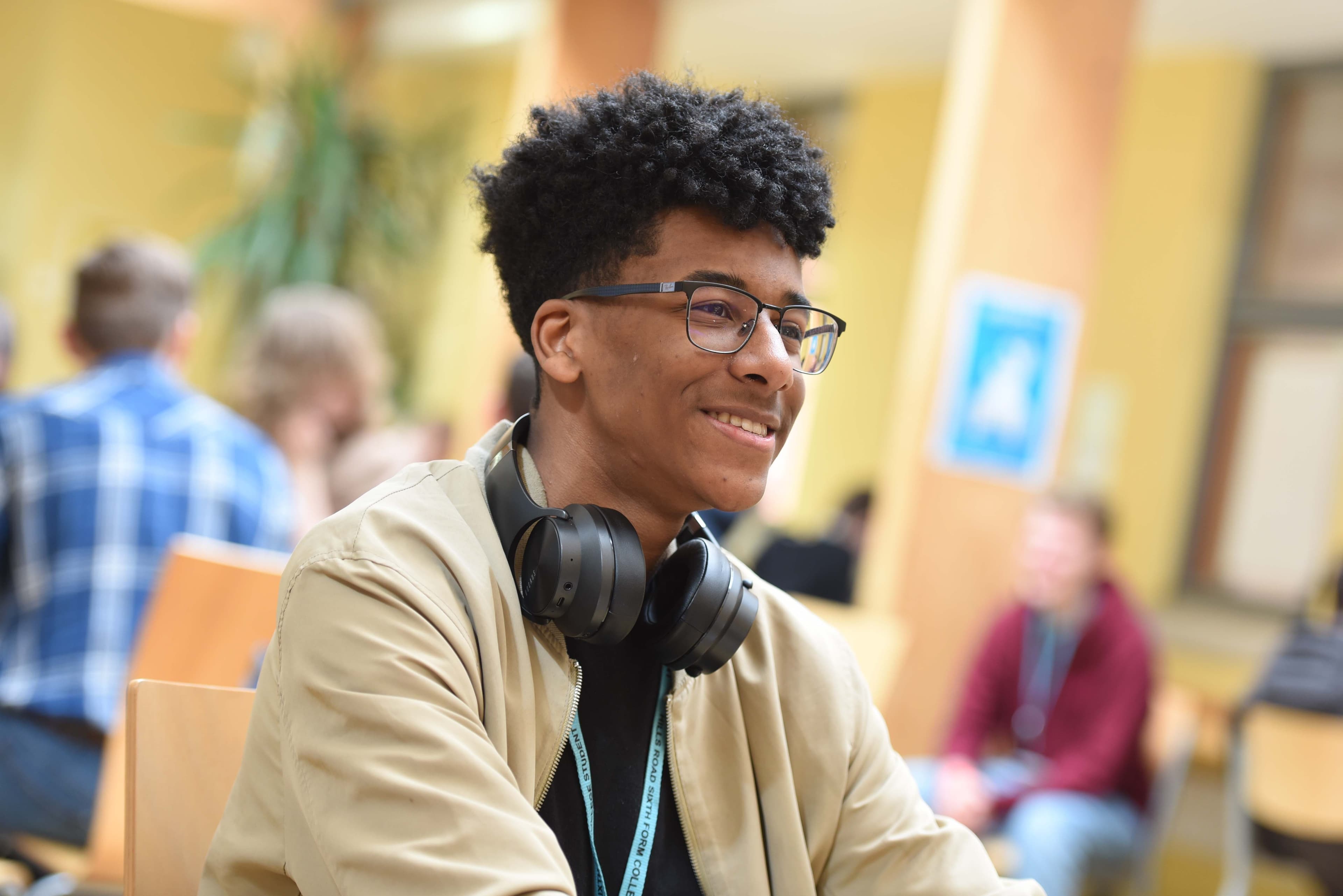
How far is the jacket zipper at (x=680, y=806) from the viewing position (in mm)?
1192

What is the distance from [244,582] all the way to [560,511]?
38.5 inches

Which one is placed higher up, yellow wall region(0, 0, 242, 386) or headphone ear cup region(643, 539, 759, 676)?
yellow wall region(0, 0, 242, 386)

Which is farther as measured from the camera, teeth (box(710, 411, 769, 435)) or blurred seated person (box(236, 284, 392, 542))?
blurred seated person (box(236, 284, 392, 542))

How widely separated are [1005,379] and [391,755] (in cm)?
300

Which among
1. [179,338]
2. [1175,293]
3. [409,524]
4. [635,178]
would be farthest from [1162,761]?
[409,524]

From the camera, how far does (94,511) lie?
2.33m

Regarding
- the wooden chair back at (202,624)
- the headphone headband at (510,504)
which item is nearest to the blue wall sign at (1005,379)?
the wooden chair back at (202,624)

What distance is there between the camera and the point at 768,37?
620 centimetres

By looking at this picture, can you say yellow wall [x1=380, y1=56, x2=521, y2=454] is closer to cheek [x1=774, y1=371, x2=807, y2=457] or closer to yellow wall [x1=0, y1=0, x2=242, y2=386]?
yellow wall [x1=0, y1=0, x2=242, y2=386]

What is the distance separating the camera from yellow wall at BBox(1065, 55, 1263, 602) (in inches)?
200

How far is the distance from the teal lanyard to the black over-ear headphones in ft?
0.28

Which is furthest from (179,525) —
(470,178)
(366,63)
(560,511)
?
(366,63)

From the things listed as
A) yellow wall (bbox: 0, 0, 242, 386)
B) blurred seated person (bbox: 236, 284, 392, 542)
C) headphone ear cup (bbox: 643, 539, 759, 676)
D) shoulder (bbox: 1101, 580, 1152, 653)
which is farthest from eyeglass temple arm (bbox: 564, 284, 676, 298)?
yellow wall (bbox: 0, 0, 242, 386)

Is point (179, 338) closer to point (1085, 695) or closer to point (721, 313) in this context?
point (721, 313)
